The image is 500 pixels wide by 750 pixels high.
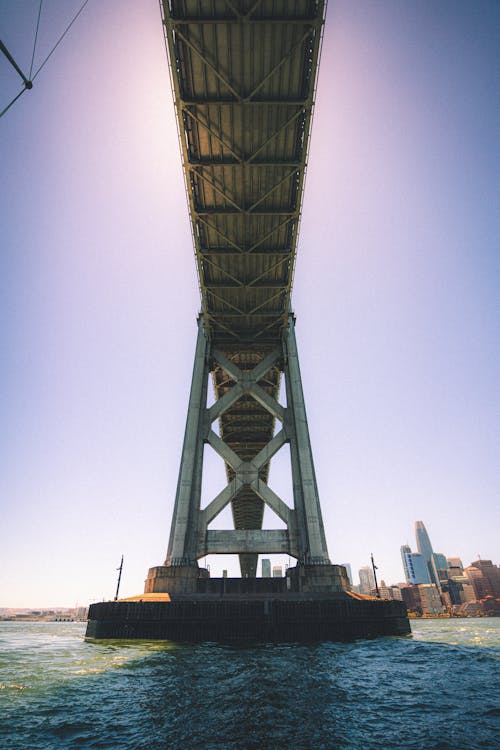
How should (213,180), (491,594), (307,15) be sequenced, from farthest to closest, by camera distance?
1. (491,594)
2. (213,180)
3. (307,15)

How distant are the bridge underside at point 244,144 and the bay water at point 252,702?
10273 mm

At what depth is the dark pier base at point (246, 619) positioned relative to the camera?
13203 mm

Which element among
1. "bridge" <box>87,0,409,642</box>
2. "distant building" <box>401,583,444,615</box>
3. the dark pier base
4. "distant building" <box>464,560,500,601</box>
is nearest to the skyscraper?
"distant building" <box>401,583,444,615</box>

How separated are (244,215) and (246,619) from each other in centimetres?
1821

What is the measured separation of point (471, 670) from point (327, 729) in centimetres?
662

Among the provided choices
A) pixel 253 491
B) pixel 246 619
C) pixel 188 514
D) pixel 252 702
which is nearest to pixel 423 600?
pixel 253 491

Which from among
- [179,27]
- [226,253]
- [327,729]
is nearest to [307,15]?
[179,27]

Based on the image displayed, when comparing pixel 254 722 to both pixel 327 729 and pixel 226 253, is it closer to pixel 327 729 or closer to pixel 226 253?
pixel 327 729

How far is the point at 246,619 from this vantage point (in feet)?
43.6

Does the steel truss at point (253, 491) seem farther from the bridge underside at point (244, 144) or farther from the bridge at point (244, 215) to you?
the bridge underside at point (244, 144)

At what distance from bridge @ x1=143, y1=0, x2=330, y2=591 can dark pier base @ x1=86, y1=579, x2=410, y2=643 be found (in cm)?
201

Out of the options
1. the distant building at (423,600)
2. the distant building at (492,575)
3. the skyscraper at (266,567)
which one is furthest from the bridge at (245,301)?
the distant building at (492,575)

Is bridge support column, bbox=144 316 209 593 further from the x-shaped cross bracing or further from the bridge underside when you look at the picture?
the bridge underside

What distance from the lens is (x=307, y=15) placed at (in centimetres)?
1342
